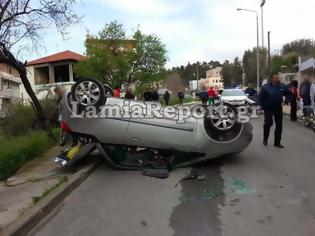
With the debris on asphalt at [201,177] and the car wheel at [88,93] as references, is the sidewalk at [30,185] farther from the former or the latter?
the debris on asphalt at [201,177]

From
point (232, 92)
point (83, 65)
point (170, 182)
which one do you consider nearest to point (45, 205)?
point (170, 182)

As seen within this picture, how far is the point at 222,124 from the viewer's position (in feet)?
29.4

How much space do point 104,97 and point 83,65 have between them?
39.0 meters

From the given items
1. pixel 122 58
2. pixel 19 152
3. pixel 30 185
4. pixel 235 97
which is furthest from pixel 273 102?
pixel 122 58

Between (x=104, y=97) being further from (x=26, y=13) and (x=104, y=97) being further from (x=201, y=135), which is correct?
(x=26, y=13)

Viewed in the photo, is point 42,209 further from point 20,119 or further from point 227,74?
point 227,74

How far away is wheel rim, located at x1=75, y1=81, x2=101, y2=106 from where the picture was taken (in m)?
9.07

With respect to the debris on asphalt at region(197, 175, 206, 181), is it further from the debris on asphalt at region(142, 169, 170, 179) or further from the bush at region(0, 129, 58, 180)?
the bush at region(0, 129, 58, 180)

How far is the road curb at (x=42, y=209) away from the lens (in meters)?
5.56

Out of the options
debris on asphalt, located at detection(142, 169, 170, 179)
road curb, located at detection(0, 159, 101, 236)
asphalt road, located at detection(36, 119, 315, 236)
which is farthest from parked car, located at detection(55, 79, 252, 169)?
road curb, located at detection(0, 159, 101, 236)

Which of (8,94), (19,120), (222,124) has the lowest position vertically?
(19,120)

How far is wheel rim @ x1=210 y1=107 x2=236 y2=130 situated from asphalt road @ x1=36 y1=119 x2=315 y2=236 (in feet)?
2.62

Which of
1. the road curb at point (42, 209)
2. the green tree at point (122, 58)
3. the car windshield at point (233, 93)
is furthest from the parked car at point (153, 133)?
the green tree at point (122, 58)

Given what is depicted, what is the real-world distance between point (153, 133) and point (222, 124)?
51.5 inches
